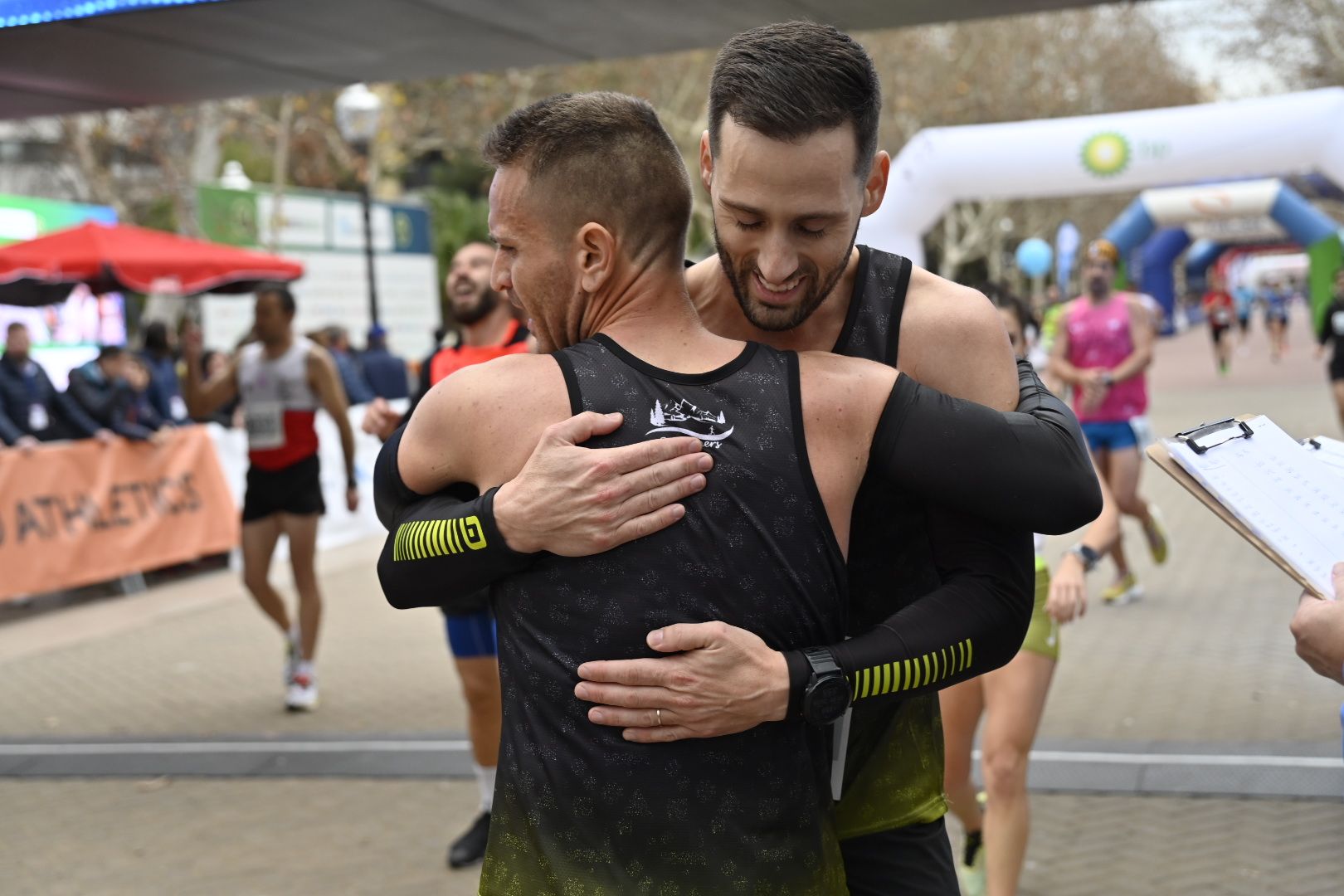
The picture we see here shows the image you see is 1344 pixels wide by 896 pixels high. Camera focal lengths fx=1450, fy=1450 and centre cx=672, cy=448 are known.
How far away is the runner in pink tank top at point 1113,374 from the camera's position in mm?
8648

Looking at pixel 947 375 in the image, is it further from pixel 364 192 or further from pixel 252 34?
pixel 364 192

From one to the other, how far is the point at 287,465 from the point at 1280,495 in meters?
5.99

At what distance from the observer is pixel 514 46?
21.5 feet

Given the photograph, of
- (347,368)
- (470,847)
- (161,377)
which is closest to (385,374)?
(347,368)

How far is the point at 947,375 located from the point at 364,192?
610 inches

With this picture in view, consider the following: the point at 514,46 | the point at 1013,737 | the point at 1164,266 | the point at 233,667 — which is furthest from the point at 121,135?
the point at 1164,266

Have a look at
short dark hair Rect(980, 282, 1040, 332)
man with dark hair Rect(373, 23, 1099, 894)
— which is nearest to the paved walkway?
short dark hair Rect(980, 282, 1040, 332)

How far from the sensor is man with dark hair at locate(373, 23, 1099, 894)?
1817 millimetres

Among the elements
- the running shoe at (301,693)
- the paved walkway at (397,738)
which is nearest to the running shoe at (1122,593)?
the paved walkway at (397,738)

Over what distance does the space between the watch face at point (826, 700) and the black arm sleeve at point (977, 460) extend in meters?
0.27

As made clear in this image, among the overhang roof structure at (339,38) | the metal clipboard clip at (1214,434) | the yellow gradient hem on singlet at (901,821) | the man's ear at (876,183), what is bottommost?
the yellow gradient hem on singlet at (901,821)

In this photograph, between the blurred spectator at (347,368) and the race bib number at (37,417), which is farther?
the blurred spectator at (347,368)

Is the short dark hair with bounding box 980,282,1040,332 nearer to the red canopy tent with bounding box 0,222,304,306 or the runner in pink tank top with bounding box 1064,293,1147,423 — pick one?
the runner in pink tank top with bounding box 1064,293,1147,423

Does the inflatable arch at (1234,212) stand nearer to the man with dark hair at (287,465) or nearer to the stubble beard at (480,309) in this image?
the man with dark hair at (287,465)
